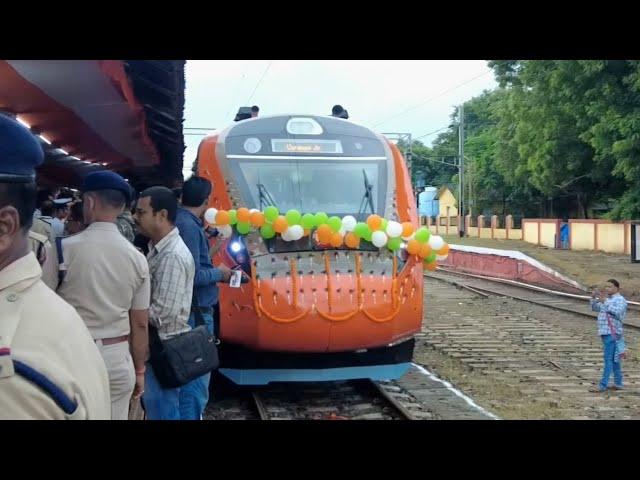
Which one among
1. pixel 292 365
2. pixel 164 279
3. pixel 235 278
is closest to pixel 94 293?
pixel 164 279

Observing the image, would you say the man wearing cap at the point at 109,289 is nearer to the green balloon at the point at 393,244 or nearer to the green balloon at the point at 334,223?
the green balloon at the point at 334,223

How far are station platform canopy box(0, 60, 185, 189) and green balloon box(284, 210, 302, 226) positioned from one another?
144 cm

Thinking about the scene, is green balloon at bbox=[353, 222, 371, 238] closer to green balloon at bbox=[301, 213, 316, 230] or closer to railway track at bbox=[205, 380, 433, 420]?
green balloon at bbox=[301, 213, 316, 230]

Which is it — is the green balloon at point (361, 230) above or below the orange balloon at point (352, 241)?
above

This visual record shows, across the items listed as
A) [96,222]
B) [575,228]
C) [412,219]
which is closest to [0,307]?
[96,222]

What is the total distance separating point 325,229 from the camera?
6.58m

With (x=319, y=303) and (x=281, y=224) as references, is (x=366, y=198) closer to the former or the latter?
(x=281, y=224)

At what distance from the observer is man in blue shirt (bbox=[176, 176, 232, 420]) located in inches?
184

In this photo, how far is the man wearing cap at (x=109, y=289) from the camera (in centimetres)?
360

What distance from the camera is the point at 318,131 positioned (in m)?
7.55

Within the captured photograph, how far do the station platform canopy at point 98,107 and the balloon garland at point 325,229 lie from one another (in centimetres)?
120

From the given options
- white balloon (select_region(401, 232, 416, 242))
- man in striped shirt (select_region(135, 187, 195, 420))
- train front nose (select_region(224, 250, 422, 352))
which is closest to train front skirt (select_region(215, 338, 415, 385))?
train front nose (select_region(224, 250, 422, 352))

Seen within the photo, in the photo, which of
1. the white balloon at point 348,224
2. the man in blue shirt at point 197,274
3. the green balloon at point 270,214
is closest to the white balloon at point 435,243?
the white balloon at point 348,224
